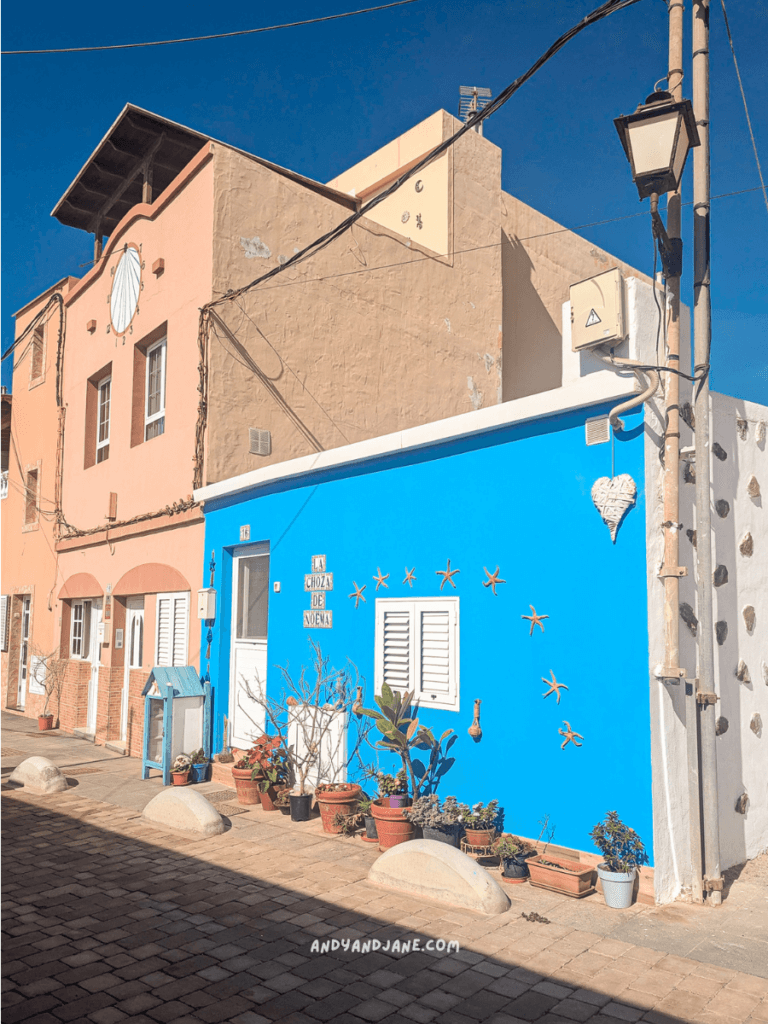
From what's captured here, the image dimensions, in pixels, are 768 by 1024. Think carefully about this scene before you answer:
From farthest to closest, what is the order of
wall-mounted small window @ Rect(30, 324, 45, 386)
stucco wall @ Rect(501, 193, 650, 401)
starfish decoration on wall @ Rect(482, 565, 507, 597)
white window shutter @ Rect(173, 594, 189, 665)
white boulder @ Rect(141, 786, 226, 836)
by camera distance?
wall-mounted small window @ Rect(30, 324, 45, 386)
stucco wall @ Rect(501, 193, 650, 401)
white window shutter @ Rect(173, 594, 189, 665)
white boulder @ Rect(141, 786, 226, 836)
starfish decoration on wall @ Rect(482, 565, 507, 597)

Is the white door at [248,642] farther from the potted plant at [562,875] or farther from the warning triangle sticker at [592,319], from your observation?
the warning triangle sticker at [592,319]

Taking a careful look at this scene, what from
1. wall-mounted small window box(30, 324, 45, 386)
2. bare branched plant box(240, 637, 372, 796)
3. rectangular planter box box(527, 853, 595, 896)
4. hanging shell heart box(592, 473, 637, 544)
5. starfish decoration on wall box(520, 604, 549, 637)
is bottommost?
rectangular planter box box(527, 853, 595, 896)

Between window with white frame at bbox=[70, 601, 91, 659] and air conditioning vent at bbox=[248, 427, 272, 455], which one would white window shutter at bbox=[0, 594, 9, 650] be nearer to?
window with white frame at bbox=[70, 601, 91, 659]

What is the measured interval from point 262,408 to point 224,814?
570cm

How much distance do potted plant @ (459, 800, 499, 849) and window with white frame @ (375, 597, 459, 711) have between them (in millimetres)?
885

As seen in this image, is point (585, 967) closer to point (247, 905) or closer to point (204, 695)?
point (247, 905)

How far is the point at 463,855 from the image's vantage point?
5.62m

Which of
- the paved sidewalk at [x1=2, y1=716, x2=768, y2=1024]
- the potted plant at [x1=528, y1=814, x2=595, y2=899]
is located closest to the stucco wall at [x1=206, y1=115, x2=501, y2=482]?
the paved sidewalk at [x1=2, y1=716, x2=768, y2=1024]

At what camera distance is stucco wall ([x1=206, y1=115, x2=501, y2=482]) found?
11.4m

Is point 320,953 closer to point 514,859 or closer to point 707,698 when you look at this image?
point 514,859

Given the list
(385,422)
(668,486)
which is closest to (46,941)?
(668,486)

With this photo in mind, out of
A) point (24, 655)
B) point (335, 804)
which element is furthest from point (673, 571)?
point (24, 655)

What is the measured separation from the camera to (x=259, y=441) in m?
11.5

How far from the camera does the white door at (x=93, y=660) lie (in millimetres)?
14461
